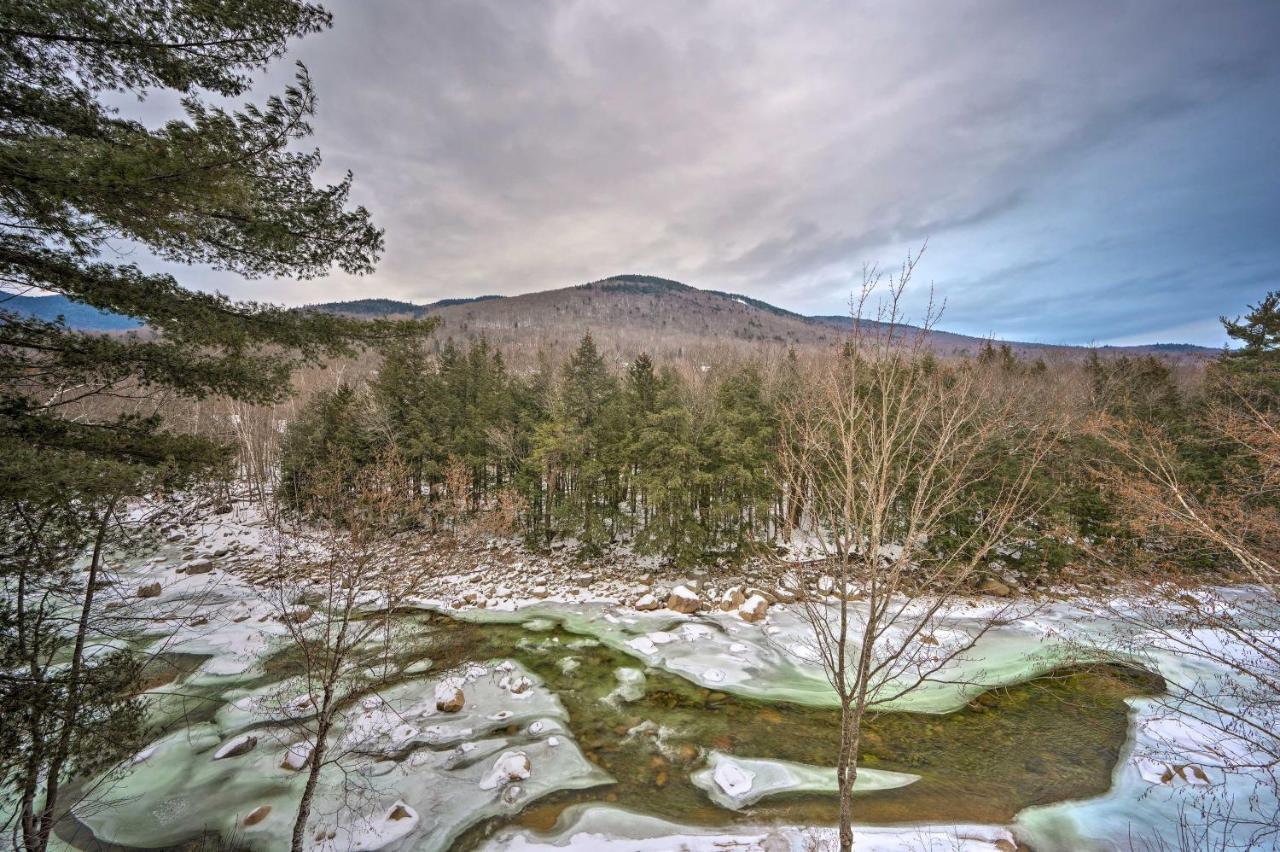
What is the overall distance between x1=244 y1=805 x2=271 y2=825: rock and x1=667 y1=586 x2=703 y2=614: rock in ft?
39.3

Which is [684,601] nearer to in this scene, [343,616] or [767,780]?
[767,780]

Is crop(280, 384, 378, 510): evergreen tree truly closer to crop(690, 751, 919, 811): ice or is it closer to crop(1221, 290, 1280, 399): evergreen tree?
crop(690, 751, 919, 811): ice

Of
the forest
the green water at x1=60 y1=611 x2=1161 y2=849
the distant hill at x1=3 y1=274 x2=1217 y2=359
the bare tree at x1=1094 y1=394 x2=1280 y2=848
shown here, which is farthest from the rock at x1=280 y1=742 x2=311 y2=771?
the distant hill at x1=3 y1=274 x2=1217 y2=359

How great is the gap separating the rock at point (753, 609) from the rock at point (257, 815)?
13095 mm

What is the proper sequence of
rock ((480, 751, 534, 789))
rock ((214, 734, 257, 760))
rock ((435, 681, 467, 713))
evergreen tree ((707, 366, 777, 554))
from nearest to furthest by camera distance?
rock ((480, 751, 534, 789)) < rock ((214, 734, 257, 760)) < rock ((435, 681, 467, 713)) < evergreen tree ((707, 366, 777, 554))

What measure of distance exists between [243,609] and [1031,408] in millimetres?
36091

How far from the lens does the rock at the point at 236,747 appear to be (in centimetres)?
891

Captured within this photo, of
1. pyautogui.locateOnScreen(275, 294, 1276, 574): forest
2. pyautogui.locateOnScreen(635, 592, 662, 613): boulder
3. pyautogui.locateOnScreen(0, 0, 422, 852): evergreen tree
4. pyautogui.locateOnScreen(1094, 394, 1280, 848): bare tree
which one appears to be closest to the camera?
pyautogui.locateOnScreen(0, 0, 422, 852): evergreen tree

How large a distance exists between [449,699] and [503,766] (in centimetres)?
280

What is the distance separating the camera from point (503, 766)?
859 centimetres

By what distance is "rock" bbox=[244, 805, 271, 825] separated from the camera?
747 cm

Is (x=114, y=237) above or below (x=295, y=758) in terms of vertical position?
above

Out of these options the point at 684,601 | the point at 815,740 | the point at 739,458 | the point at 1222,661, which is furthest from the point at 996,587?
the point at 1222,661

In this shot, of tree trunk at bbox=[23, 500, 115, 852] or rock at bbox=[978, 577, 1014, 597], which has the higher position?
tree trunk at bbox=[23, 500, 115, 852]
